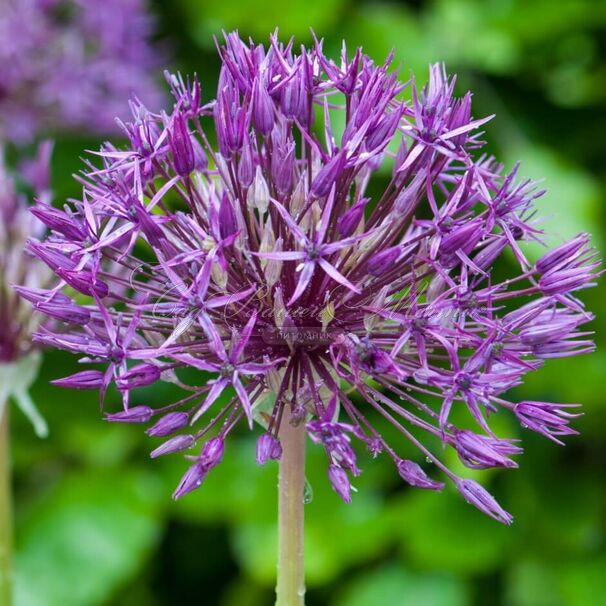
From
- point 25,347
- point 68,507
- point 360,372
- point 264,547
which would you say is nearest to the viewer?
point 360,372

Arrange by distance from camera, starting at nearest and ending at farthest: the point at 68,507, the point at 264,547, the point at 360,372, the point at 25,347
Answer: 1. the point at 360,372
2. the point at 25,347
3. the point at 264,547
4. the point at 68,507

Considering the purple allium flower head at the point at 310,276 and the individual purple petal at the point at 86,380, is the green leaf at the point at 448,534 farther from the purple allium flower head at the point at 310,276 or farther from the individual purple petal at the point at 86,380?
the individual purple petal at the point at 86,380

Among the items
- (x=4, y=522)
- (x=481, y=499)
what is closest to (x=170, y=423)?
(x=481, y=499)

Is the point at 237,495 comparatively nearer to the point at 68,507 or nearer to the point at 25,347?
the point at 68,507

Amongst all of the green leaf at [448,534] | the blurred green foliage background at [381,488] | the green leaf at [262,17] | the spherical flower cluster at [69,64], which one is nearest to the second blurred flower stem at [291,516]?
the blurred green foliage background at [381,488]

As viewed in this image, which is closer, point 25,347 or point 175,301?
point 175,301

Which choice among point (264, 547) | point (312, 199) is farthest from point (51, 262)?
point (264, 547)

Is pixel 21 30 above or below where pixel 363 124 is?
above
